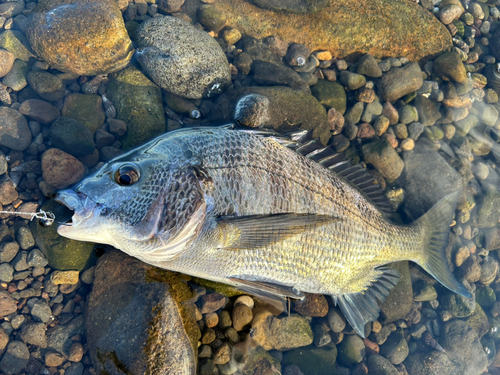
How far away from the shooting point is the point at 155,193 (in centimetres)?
231

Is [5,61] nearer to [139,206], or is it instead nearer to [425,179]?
[139,206]

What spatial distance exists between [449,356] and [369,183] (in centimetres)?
289

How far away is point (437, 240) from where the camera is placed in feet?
12.2

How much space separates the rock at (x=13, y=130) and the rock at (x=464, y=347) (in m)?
6.06

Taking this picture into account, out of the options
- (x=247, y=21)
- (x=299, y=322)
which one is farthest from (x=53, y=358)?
(x=247, y=21)

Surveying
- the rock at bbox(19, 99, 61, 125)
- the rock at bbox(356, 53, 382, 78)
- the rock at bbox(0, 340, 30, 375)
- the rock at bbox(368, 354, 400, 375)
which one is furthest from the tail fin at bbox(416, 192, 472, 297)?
the rock at bbox(19, 99, 61, 125)

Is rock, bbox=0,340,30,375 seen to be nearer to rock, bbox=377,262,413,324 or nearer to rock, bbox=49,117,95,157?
rock, bbox=49,117,95,157

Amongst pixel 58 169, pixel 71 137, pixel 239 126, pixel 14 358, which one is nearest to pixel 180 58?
pixel 239 126

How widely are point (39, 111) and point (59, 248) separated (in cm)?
169

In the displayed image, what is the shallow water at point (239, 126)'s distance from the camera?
120 inches

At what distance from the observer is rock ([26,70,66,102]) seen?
3.63 metres

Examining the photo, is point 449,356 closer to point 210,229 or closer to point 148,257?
point 210,229

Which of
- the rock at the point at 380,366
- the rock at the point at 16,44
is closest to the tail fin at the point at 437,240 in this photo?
the rock at the point at 380,366

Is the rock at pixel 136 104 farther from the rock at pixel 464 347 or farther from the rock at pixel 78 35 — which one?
the rock at pixel 464 347
